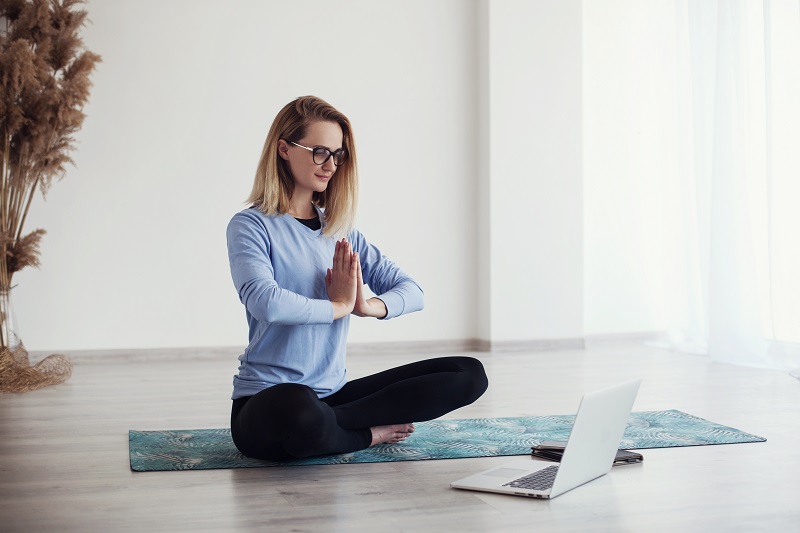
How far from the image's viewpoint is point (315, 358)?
2607mm

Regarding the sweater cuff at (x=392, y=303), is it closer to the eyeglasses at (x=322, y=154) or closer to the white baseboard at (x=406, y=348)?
the eyeglasses at (x=322, y=154)

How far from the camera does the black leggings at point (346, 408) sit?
2383 mm

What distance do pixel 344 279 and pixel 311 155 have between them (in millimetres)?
345

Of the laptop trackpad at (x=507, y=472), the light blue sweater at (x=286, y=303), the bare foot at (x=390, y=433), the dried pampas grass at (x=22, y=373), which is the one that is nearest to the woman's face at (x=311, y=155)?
the light blue sweater at (x=286, y=303)

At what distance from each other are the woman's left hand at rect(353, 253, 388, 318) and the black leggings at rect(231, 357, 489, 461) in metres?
0.20

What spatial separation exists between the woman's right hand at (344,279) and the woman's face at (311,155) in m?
0.19

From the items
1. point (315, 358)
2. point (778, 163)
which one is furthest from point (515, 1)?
point (315, 358)

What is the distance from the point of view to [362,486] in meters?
2.33

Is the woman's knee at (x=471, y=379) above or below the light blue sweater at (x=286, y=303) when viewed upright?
below

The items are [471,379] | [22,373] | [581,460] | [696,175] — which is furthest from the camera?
[696,175]

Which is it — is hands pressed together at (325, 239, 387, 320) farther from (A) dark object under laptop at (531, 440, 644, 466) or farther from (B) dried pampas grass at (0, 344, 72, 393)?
(B) dried pampas grass at (0, 344, 72, 393)

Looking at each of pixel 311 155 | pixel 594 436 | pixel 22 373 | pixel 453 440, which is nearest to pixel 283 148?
pixel 311 155

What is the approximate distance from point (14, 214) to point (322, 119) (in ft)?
8.06

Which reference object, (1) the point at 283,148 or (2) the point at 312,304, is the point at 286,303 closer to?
(2) the point at 312,304
